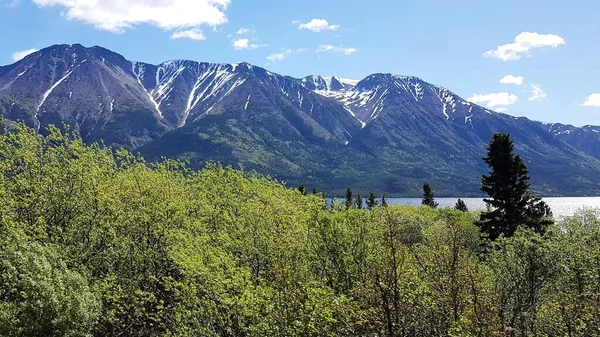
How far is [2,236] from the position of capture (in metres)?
24.5

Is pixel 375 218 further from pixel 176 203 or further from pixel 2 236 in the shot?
pixel 2 236

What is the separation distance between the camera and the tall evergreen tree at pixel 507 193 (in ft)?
175

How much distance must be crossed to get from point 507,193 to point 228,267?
41842mm

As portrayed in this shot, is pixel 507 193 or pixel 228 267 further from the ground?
pixel 507 193

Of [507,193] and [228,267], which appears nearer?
[228,267]

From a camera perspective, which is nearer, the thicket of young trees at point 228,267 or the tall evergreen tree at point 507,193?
the thicket of young trees at point 228,267

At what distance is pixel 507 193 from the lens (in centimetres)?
5384

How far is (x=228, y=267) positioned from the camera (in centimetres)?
2450

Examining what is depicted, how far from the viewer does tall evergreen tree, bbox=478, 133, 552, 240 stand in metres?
53.5

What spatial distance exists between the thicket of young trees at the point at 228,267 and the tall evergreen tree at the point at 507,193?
16250 millimetres

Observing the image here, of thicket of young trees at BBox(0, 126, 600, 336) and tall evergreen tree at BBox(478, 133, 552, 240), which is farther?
tall evergreen tree at BBox(478, 133, 552, 240)

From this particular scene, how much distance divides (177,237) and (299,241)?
9020 millimetres

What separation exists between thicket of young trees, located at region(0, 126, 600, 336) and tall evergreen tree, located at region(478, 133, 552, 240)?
53.3 ft

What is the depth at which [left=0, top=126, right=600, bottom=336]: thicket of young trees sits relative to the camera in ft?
70.1
